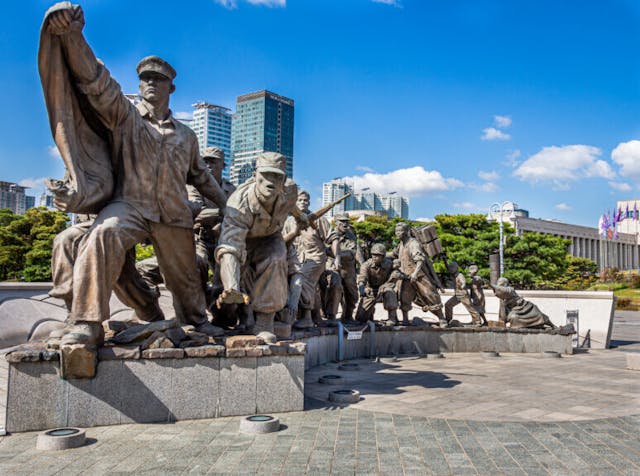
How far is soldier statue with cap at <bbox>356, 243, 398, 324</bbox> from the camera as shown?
11.1 metres

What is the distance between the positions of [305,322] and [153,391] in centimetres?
423

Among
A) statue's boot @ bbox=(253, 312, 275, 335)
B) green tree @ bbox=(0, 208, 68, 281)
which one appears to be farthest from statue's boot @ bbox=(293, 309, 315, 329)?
green tree @ bbox=(0, 208, 68, 281)

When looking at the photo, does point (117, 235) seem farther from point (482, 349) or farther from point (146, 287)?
point (482, 349)

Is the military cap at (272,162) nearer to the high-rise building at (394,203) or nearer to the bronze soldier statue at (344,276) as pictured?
the bronze soldier statue at (344,276)

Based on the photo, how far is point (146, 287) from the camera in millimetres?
5465

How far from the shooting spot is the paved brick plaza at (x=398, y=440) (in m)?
3.58

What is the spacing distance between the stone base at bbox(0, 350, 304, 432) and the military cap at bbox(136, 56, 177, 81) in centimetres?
272

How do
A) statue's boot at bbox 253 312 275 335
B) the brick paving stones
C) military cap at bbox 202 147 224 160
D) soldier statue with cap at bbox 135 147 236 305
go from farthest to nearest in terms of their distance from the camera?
military cap at bbox 202 147 224 160, soldier statue with cap at bbox 135 147 236 305, statue's boot at bbox 253 312 275 335, the brick paving stones

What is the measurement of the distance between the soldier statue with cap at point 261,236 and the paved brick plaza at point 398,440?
3.99ft

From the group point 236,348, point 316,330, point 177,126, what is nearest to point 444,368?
point 316,330

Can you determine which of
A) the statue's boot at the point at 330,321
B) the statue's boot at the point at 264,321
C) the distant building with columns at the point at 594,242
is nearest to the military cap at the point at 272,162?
the statue's boot at the point at 264,321

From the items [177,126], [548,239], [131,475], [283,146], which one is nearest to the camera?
[131,475]

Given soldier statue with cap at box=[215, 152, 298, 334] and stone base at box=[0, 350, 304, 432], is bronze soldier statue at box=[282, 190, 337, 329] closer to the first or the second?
soldier statue with cap at box=[215, 152, 298, 334]

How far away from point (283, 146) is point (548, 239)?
122 feet
